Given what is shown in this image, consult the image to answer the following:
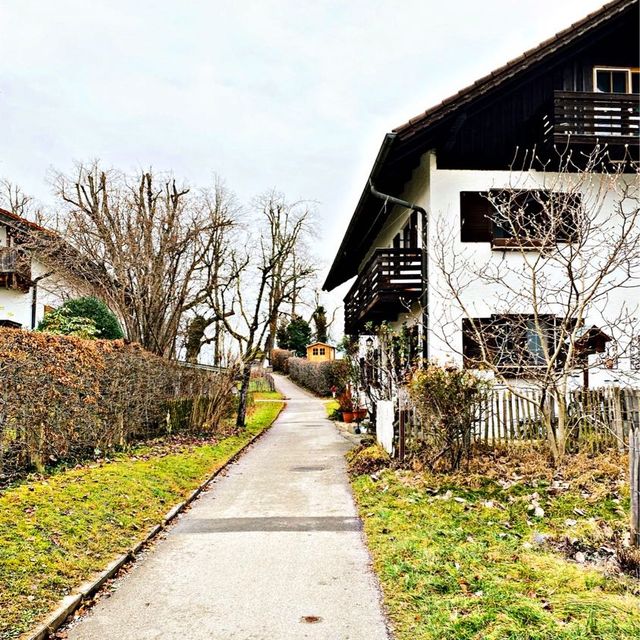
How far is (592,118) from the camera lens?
1622 centimetres

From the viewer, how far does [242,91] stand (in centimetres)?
1233

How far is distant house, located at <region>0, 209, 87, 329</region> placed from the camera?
29.6 metres

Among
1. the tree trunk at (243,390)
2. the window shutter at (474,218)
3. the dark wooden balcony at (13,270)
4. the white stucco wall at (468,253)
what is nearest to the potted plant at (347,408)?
the tree trunk at (243,390)

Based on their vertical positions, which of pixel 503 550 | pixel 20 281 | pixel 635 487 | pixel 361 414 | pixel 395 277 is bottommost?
pixel 503 550

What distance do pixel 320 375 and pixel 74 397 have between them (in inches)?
1420

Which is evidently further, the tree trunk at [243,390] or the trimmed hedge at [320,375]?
the trimmed hedge at [320,375]

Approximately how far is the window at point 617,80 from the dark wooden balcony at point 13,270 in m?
22.9

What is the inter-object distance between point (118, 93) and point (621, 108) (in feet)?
36.9

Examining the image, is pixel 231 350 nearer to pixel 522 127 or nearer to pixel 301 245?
pixel 522 127

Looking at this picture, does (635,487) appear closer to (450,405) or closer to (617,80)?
(450,405)

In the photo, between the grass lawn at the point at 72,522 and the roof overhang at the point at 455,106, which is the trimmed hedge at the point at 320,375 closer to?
the roof overhang at the point at 455,106

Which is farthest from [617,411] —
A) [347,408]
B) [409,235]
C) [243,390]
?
[347,408]

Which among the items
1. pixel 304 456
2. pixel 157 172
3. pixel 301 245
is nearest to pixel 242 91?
pixel 304 456

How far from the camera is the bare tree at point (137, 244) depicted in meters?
22.3
